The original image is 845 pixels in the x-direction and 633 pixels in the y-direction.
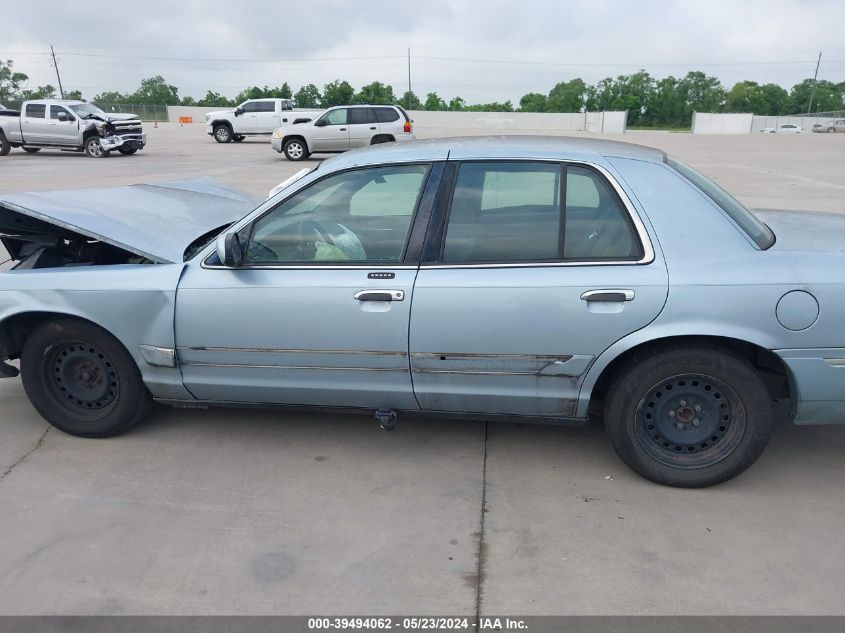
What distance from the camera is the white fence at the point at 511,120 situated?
184ft

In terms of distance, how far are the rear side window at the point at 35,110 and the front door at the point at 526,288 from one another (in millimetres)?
24024

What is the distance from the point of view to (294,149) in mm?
22047

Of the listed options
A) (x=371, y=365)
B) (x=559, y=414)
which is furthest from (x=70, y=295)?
(x=559, y=414)

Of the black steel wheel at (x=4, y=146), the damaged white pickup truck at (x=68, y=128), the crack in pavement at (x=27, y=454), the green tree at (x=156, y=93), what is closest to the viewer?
the crack in pavement at (x=27, y=454)

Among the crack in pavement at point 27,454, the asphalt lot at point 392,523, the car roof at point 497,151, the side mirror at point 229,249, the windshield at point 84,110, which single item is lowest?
the crack in pavement at point 27,454

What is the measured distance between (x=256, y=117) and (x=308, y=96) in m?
40.6

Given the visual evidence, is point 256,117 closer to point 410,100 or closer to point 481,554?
point 481,554

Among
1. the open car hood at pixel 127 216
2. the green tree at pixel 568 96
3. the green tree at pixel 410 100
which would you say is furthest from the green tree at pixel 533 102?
the open car hood at pixel 127 216

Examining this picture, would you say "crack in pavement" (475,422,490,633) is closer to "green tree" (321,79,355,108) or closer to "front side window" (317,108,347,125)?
"front side window" (317,108,347,125)

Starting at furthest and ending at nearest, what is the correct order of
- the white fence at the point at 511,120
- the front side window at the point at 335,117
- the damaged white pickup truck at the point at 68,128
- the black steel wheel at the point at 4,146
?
the white fence at the point at 511,120 → the black steel wheel at the point at 4,146 → the damaged white pickup truck at the point at 68,128 → the front side window at the point at 335,117

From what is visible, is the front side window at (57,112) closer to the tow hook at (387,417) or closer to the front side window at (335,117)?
the front side window at (335,117)

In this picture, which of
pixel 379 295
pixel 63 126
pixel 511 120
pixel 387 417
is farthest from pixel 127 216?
pixel 511 120

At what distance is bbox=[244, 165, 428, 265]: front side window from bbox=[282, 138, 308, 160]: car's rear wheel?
62.8 feet

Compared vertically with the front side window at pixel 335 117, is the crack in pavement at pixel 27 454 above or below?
below
